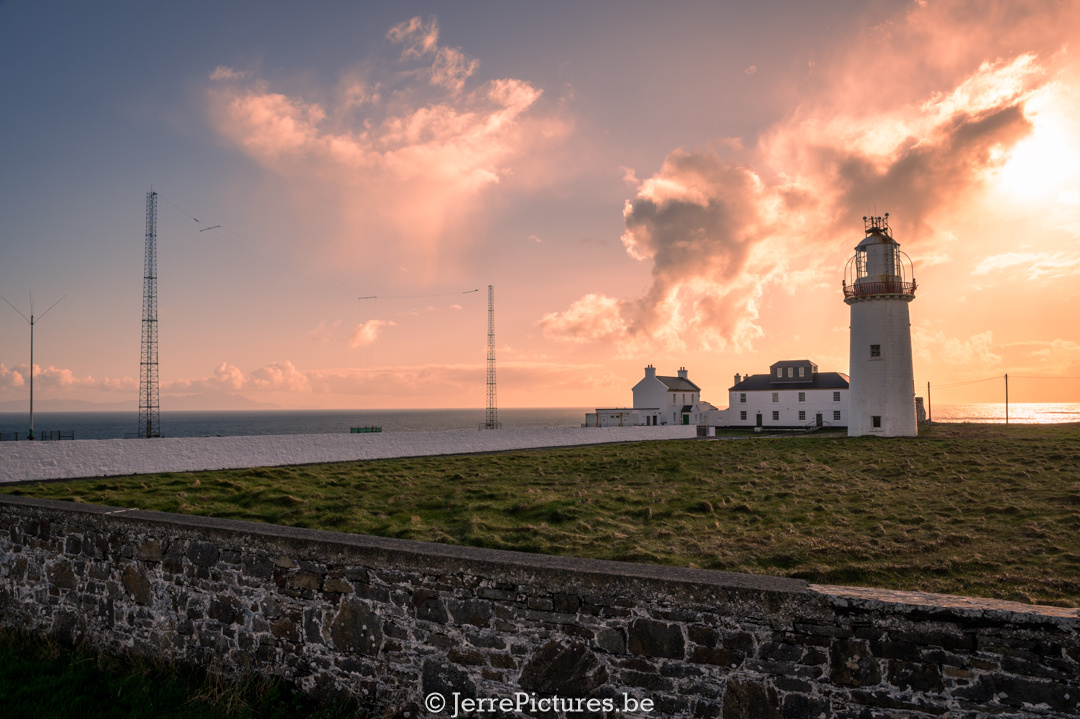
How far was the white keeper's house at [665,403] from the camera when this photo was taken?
61.8 meters

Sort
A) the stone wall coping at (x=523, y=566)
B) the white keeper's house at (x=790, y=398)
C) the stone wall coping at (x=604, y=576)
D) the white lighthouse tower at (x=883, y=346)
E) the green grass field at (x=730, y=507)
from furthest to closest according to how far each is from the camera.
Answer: the white keeper's house at (x=790, y=398), the white lighthouse tower at (x=883, y=346), the green grass field at (x=730, y=507), the stone wall coping at (x=523, y=566), the stone wall coping at (x=604, y=576)

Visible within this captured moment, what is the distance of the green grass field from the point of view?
10359 mm

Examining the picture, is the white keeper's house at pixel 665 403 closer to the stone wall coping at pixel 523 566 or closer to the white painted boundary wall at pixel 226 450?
the white painted boundary wall at pixel 226 450

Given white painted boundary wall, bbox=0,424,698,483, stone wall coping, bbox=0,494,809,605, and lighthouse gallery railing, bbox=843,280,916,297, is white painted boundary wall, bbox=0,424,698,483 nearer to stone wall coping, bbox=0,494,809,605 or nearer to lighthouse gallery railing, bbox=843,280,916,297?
stone wall coping, bbox=0,494,809,605

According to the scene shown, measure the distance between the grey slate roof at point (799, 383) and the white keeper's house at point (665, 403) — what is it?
169 inches

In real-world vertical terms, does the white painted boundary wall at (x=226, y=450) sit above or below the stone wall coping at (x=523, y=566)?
below

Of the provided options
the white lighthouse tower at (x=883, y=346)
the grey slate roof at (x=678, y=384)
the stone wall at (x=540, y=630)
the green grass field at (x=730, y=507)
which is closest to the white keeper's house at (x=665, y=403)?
the grey slate roof at (x=678, y=384)

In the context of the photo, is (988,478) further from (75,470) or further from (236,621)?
(75,470)

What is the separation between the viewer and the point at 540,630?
4344 millimetres

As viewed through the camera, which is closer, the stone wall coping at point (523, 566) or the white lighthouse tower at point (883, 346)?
the stone wall coping at point (523, 566)

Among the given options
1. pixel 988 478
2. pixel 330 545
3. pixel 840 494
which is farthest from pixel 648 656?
pixel 988 478

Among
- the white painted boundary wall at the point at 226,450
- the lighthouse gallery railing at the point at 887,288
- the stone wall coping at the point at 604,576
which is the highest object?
the lighthouse gallery railing at the point at 887,288

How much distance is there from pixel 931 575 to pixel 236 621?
10.3 m

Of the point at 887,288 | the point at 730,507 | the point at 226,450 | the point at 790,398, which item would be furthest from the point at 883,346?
the point at 226,450
